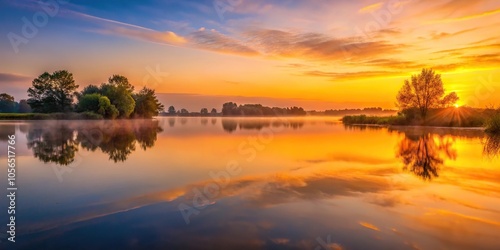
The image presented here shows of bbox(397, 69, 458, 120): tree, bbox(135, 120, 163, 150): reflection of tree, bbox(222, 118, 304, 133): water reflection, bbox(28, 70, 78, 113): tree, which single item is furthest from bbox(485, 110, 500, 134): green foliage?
bbox(28, 70, 78, 113): tree

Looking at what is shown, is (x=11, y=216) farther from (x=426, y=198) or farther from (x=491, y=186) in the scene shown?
(x=491, y=186)

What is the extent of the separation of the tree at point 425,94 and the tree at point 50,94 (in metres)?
72.3

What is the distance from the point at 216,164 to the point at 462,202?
920 centimetres

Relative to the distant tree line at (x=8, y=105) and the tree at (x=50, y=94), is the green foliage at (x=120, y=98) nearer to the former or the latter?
the tree at (x=50, y=94)

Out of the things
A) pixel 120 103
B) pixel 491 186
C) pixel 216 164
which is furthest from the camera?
pixel 120 103

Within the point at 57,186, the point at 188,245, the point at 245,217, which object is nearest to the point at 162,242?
the point at 188,245

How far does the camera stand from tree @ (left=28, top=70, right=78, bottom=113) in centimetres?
7219

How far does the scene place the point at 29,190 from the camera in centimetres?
910

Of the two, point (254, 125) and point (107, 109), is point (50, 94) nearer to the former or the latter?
point (107, 109)

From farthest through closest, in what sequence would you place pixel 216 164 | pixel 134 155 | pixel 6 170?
1. pixel 134 155
2. pixel 216 164
3. pixel 6 170

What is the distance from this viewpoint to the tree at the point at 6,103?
91363 mm

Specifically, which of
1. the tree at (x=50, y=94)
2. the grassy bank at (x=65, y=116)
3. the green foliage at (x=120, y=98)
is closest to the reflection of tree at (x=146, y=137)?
the grassy bank at (x=65, y=116)

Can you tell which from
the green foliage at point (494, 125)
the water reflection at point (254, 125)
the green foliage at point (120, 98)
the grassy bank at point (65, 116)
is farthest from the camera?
the green foliage at point (120, 98)

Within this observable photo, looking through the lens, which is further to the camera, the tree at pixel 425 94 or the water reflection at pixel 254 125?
the tree at pixel 425 94
